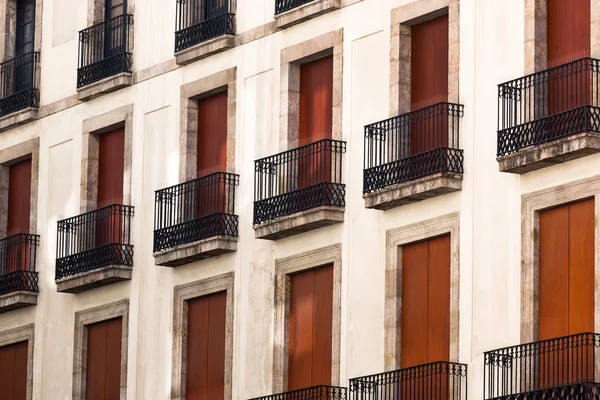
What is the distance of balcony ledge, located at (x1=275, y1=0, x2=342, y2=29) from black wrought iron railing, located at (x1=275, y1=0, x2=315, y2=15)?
0.08 metres

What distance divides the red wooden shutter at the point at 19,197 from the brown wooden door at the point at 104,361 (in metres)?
3.47

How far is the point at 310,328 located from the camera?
4394cm

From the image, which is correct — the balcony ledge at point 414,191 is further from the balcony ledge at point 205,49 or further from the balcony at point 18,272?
Result: the balcony at point 18,272

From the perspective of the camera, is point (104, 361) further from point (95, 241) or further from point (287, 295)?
point (287, 295)

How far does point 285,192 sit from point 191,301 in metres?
3.46

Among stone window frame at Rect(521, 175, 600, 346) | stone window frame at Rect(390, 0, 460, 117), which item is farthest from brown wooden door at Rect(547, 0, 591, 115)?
stone window frame at Rect(390, 0, 460, 117)

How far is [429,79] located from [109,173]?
8952mm

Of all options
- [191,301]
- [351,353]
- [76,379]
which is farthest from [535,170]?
[76,379]

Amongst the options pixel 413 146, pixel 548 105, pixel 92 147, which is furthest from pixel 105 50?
pixel 548 105

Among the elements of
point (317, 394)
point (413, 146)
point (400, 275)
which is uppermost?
point (413, 146)

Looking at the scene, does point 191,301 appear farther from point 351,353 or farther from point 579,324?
point 579,324

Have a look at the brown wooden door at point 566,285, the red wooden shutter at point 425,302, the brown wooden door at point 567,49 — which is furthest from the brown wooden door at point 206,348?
the brown wooden door at point 567,49

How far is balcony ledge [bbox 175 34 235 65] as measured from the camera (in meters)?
46.4

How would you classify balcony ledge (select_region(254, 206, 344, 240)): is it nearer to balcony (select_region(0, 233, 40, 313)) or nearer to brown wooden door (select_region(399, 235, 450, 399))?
brown wooden door (select_region(399, 235, 450, 399))
